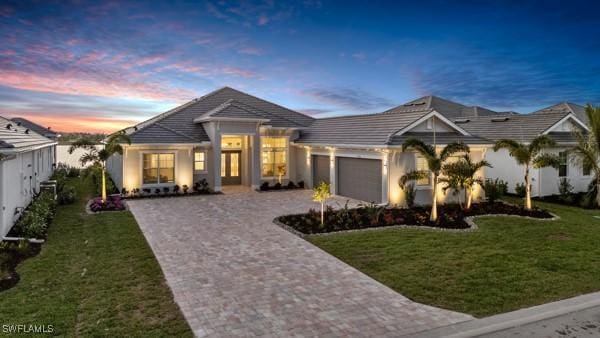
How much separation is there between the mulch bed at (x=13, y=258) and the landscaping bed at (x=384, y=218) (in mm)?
7224

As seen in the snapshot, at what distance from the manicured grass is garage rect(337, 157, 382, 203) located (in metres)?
5.13

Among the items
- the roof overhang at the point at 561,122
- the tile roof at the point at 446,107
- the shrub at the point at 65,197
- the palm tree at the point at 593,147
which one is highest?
the tile roof at the point at 446,107

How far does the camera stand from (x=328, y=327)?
5.90 meters

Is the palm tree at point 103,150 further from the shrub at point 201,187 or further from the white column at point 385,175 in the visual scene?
the white column at point 385,175

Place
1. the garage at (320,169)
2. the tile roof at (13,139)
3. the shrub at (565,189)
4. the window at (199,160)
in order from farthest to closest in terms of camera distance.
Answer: the window at (199,160)
the garage at (320,169)
the shrub at (565,189)
the tile roof at (13,139)

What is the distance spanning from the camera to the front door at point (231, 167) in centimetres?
2428

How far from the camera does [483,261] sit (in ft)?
30.5

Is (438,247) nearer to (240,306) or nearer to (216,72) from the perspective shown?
(240,306)

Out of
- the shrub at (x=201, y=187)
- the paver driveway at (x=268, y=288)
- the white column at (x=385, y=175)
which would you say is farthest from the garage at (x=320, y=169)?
the paver driveway at (x=268, y=288)

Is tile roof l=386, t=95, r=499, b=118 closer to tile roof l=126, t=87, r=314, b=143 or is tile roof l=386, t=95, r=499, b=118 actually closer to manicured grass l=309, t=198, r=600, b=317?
tile roof l=126, t=87, r=314, b=143

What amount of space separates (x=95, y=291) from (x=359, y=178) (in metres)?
13.6

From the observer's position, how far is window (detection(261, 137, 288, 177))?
23.7 meters

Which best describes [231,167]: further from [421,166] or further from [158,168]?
[421,166]

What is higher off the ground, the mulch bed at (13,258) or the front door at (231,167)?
the front door at (231,167)
